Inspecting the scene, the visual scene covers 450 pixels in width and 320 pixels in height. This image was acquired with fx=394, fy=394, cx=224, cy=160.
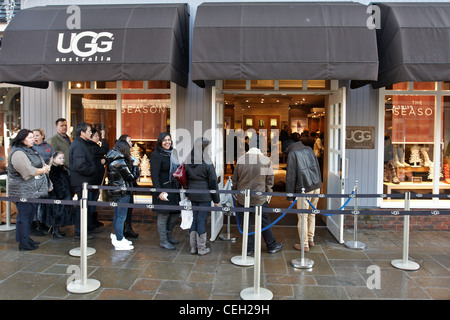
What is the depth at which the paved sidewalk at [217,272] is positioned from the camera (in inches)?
191

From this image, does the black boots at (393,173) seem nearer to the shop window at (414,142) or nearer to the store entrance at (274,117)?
the shop window at (414,142)

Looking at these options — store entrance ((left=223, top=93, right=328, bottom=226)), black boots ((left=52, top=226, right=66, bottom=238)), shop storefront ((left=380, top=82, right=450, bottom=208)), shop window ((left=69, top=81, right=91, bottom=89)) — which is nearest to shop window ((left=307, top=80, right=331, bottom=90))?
shop storefront ((left=380, top=82, right=450, bottom=208))

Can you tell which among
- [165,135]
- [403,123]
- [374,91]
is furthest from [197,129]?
[403,123]

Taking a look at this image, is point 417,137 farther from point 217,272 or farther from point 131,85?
point 131,85

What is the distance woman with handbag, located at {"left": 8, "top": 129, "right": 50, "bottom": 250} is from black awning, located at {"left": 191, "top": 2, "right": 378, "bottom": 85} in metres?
2.86

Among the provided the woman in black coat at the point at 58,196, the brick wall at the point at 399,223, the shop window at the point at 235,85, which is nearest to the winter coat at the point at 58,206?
the woman in black coat at the point at 58,196

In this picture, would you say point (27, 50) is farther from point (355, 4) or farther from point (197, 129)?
point (355, 4)

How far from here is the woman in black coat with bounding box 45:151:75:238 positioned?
6.93 metres

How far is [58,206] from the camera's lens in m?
6.94

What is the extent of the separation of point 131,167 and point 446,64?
5.27 metres

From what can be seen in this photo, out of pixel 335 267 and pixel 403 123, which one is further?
pixel 403 123
